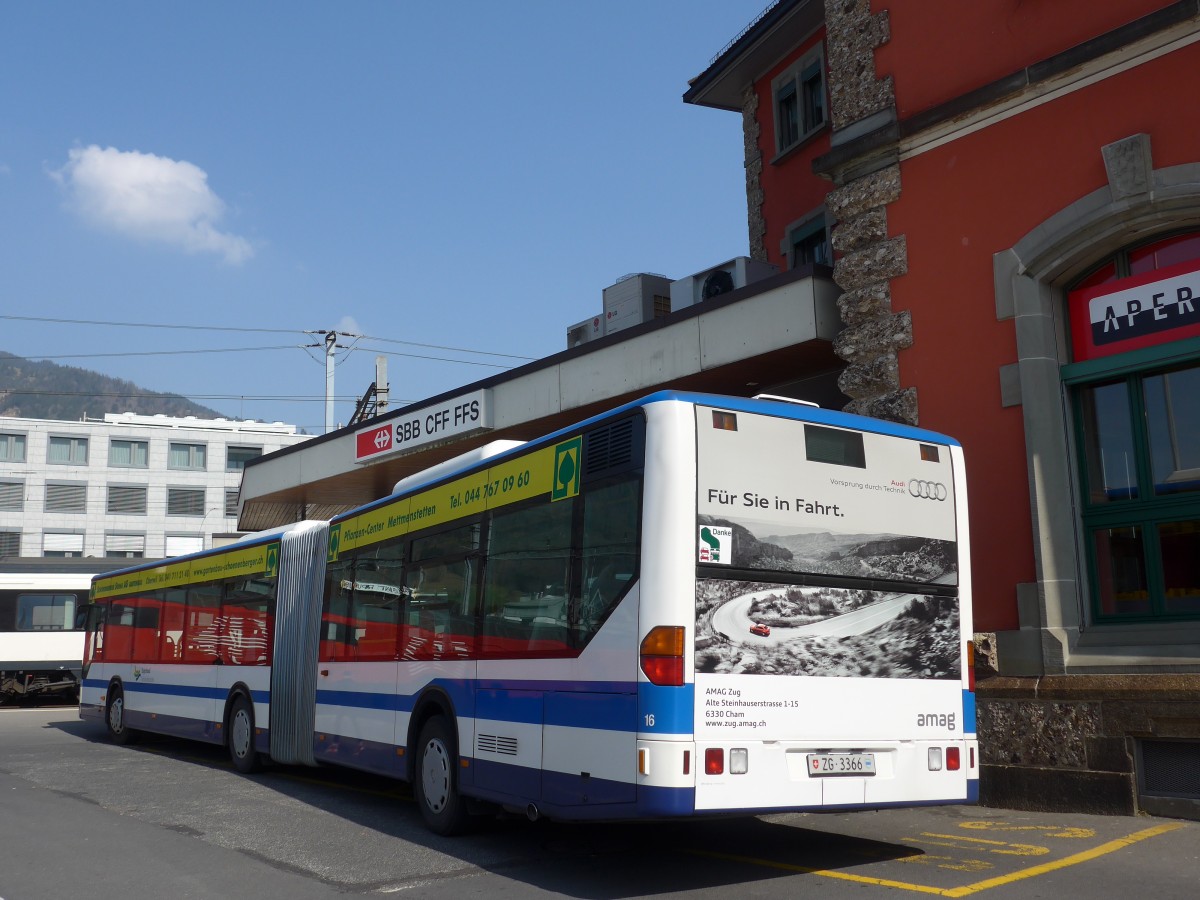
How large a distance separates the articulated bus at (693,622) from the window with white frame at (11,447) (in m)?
71.8

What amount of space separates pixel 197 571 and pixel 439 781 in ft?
27.6

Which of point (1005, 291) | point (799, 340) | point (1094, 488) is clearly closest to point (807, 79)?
point (799, 340)

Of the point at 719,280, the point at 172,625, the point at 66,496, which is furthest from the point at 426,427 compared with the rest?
the point at 66,496

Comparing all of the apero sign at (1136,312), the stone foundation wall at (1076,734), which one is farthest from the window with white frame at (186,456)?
the apero sign at (1136,312)

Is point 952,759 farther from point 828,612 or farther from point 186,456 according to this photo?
point 186,456

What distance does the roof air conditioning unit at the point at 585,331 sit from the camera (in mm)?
18200

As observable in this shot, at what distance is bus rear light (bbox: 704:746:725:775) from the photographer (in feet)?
22.0

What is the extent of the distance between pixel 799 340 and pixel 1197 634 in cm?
510

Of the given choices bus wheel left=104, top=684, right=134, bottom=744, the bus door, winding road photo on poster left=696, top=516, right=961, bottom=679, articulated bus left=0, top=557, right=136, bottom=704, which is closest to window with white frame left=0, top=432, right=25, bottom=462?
articulated bus left=0, top=557, right=136, bottom=704

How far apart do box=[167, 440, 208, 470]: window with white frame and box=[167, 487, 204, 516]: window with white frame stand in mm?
1543

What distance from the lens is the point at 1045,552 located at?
401 inches

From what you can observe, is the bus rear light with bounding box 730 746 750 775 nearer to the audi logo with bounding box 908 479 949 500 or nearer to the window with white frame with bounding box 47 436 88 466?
the audi logo with bounding box 908 479 949 500

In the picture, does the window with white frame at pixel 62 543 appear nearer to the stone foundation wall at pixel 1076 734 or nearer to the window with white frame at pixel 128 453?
the window with white frame at pixel 128 453

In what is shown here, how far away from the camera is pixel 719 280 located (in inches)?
619
